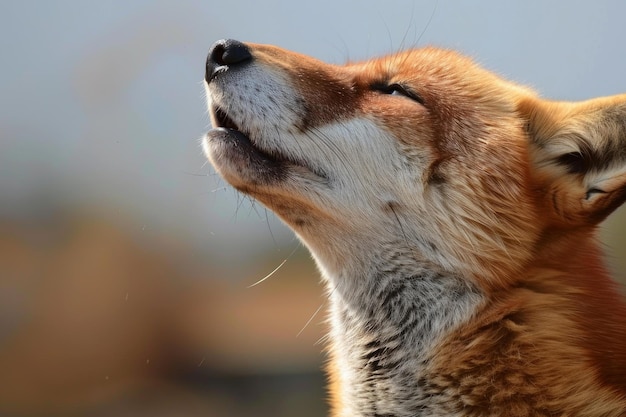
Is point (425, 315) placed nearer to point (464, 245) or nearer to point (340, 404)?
point (464, 245)

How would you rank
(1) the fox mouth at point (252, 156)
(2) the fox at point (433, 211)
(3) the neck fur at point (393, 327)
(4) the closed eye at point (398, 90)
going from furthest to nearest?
(4) the closed eye at point (398, 90), (1) the fox mouth at point (252, 156), (3) the neck fur at point (393, 327), (2) the fox at point (433, 211)

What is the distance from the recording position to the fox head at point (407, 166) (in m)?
3.08

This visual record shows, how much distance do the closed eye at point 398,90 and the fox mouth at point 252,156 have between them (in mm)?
551

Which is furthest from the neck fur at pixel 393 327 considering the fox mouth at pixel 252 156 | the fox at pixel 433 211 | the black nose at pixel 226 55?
the black nose at pixel 226 55

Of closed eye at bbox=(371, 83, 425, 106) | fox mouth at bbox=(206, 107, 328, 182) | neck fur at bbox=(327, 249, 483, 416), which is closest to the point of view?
neck fur at bbox=(327, 249, 483, 416)

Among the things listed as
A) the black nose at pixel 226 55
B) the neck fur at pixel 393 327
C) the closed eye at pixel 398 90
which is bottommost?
the neck fur at pixel 393 327

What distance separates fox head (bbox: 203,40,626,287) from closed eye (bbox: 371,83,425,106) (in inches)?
1.3

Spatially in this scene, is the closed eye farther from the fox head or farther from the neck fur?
the neck fur

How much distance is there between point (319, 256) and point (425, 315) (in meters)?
0.55

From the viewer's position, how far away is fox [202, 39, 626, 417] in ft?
9.65

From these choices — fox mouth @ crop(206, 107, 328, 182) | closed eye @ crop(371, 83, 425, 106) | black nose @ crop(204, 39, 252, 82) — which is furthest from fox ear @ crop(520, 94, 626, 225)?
black nose @ crop(204, 39, 252, 82)

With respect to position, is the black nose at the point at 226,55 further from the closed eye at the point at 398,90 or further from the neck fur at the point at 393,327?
the neck fur at the point at 393,327

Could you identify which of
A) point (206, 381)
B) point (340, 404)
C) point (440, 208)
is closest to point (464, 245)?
point (440, 208)

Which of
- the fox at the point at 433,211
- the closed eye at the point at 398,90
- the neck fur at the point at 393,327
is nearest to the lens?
the fox at the point at 433,211
